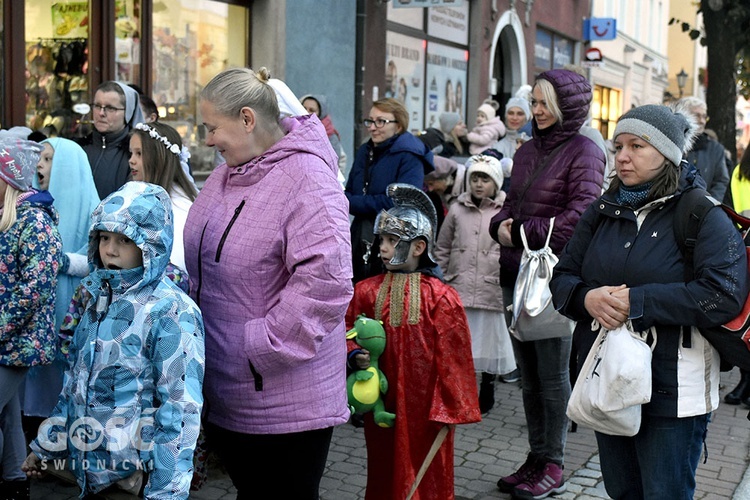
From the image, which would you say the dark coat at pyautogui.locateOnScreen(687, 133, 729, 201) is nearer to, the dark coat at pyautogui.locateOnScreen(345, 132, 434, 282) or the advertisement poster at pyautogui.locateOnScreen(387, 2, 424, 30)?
the dark coat at pyautogui.locateOnScreen(345, 132, 434, 282)

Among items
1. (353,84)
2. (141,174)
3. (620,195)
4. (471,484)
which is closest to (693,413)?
(620,195)

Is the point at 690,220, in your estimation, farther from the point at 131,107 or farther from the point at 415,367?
the point at 131,107

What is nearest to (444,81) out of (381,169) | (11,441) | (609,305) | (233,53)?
(233,53)

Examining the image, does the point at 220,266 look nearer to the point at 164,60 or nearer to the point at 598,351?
the point at 598,351

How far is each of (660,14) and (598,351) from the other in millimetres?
34748

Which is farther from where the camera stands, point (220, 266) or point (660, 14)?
point (660, 14)

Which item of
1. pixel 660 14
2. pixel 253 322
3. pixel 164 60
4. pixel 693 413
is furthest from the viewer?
pixel 660 14

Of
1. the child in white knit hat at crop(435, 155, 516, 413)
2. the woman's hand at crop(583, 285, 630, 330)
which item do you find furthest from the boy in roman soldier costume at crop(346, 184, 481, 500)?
the child in white knit hat at crop(435, 155, 516, 413)

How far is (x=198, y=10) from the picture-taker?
393 inches

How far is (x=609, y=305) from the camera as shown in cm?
348

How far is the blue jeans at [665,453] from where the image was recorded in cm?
345

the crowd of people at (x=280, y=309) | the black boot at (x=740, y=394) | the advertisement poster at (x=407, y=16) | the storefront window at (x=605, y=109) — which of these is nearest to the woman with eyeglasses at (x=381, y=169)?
the crowd of people at (x=280, y=309)

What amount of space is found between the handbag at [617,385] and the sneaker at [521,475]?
5.57 feet

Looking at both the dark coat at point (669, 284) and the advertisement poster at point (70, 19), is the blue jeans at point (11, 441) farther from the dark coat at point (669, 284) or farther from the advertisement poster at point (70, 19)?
the advertisement poster at point (70, 19)
